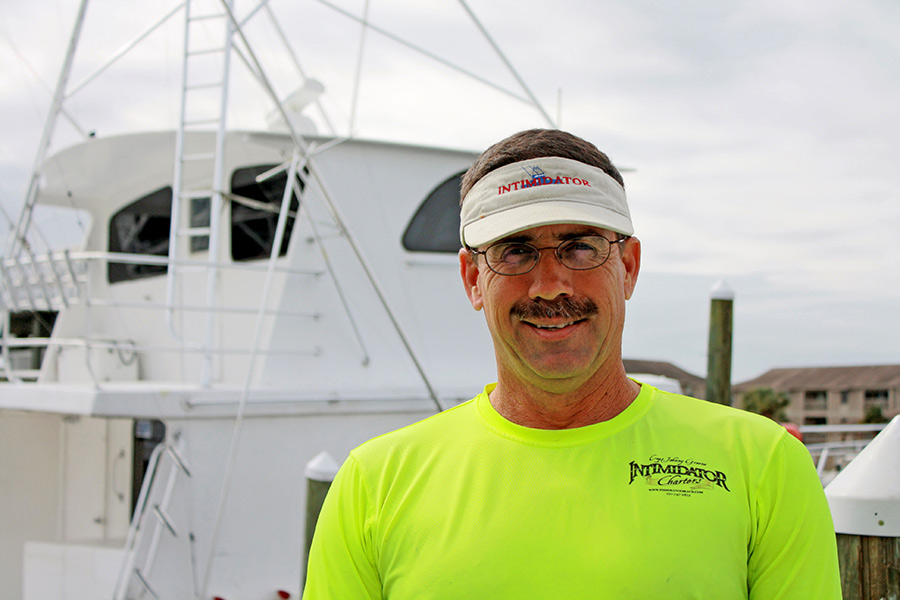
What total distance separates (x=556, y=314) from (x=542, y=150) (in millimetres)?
292

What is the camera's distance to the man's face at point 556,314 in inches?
53.5

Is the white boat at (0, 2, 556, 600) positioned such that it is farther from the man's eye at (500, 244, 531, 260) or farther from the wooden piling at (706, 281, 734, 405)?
the man's eye at (500, 244, 531, 260)

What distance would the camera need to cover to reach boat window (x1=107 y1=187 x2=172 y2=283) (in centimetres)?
743

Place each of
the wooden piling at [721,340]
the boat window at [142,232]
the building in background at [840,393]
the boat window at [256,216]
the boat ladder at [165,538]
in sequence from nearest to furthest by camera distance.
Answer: the boat ladder at [165,538], the wooden piling at [721,340], the boat window at [256,216], the boat window at [142,232], the building in background at [840,393]

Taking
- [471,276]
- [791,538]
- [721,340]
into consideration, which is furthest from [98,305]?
[791,538]

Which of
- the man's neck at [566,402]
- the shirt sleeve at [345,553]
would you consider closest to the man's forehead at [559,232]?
the man's neck at [566,402]

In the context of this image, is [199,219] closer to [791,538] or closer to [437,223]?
[437,223]

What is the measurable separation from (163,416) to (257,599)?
1353 mm

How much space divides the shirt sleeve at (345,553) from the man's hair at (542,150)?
621 millimetres

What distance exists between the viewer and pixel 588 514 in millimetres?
1296

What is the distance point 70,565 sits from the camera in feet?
18.1

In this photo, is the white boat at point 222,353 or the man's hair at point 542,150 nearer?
the man's hair at point 542,150

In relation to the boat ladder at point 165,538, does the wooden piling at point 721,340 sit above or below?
above

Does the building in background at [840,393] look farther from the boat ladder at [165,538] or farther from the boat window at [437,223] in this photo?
the boat ladder at [165,538]
